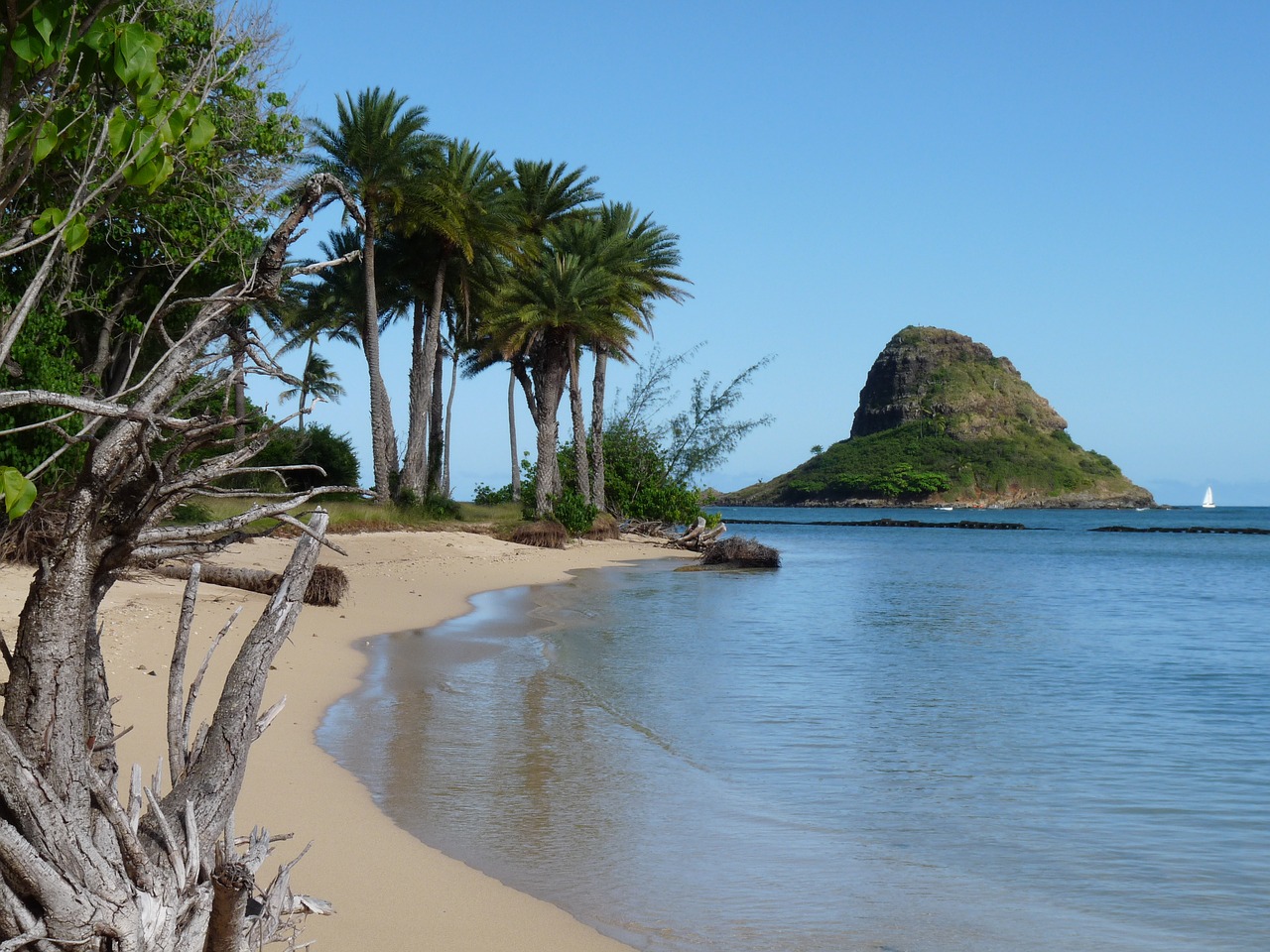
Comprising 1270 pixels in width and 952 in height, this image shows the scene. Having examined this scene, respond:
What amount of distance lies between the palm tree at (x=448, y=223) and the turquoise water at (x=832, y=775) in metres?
17.4

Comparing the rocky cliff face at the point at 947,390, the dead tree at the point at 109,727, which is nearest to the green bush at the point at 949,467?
the rocky cliff face at the point at 947,390

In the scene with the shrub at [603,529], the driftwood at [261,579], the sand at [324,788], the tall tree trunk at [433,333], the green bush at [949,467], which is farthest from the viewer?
the green bush at [949,467]

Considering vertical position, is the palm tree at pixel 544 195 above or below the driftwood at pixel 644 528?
above

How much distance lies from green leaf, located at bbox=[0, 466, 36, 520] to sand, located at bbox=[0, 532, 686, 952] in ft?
6.19

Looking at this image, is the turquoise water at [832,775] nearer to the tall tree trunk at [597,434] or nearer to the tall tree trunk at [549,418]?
the tall tree trunk at [549,418]

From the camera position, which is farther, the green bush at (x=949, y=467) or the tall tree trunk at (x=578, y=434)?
the green bush at (x=949, y=467)

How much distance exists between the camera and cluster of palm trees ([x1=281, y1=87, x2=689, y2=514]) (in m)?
32.8

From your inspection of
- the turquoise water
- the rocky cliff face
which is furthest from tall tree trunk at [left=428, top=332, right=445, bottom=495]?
the rocky cliff face

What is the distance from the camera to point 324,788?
267 inches

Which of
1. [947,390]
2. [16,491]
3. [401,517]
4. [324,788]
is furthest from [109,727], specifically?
A: [947,390]

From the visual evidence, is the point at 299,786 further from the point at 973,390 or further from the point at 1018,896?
the point at 973,390

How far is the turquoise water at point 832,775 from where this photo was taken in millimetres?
5500

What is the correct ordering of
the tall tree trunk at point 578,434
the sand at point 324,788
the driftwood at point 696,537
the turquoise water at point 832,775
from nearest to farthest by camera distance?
the sand at point 324,788 → the turquoise water at point 832,775 → the driftwood at point 696,537 → the tall tree trunk at point 578,434

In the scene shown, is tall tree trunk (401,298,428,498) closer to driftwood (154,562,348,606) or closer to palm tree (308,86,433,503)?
palm tree (308,86,433,503)
